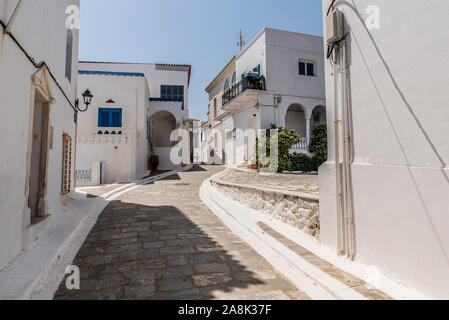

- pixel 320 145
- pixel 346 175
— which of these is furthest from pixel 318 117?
pixel 346 175

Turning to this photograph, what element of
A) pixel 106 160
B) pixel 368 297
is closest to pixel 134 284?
pixel 368 297

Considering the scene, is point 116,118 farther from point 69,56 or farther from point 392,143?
point 392,143

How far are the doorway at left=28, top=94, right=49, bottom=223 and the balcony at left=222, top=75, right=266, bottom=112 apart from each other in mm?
13275

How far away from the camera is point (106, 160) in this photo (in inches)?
538

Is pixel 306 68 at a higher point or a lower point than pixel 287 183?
higher

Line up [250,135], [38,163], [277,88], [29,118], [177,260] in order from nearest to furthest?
[177,260], [29,118], [38,163], [277,88], [250,135]

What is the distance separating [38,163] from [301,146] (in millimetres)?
14455

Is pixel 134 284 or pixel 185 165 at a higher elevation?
pixel 185 165

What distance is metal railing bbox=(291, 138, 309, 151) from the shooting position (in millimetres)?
16094

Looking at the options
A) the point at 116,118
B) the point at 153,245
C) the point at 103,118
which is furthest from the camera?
the point at 116,118

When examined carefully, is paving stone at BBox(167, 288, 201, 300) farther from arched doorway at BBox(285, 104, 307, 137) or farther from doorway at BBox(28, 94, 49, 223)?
arched doorway at BBox(285, 104, 307, 137)

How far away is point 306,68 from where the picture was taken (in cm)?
1811
